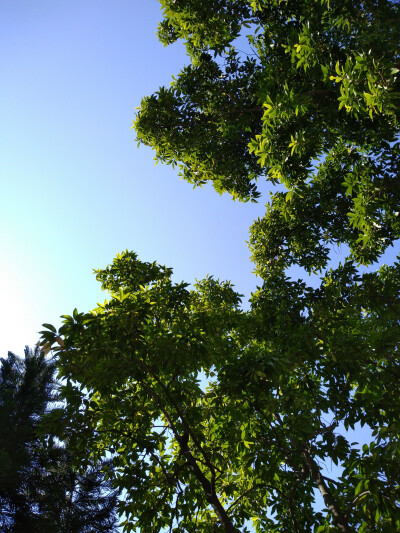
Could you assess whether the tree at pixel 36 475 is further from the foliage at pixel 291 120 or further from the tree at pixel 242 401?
the foliage at pixel 291 120

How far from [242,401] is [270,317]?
2217mm

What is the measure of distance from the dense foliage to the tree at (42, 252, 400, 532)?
4 cm

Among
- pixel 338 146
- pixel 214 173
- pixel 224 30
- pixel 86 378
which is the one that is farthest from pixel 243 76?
pixel 86 378

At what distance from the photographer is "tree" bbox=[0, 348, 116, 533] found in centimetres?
1076

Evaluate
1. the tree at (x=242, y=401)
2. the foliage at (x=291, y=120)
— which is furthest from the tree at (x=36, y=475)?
the foliage at (x=291, y=120)

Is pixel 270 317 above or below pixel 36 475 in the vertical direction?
below

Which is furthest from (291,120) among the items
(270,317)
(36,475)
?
(36,475)

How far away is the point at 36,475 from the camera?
467 inches

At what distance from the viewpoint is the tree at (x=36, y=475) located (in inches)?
424

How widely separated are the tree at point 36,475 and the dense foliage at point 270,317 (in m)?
4.94

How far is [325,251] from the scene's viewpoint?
9.42m

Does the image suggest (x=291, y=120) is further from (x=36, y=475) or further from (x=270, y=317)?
(x=36, y=475)

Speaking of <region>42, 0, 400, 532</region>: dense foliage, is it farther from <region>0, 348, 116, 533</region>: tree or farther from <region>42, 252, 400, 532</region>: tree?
<region>0, 348, 116, 533</region>: tree

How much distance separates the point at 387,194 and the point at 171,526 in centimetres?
700
